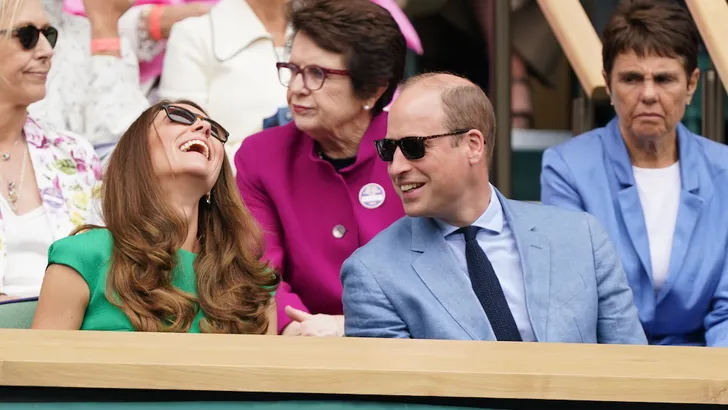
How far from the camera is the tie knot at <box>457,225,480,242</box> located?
2.46 metres

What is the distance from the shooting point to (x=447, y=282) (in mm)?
2357

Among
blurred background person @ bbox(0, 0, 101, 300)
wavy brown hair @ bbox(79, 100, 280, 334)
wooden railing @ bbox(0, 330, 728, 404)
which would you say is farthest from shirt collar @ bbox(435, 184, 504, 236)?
blurred background person @ bbox(0, 0, 101, 300)

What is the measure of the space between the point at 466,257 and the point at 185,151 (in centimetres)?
61

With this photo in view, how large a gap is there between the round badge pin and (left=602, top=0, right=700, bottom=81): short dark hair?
2.09ft

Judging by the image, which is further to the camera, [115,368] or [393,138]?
[393,138]

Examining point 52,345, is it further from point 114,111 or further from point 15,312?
point 114,111

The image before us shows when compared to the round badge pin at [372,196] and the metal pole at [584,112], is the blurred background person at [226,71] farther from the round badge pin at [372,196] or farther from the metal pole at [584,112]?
the metal pole at [584,112]

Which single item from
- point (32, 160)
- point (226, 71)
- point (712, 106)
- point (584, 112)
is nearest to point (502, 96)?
point (584, 112)

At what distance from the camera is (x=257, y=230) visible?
265 cm

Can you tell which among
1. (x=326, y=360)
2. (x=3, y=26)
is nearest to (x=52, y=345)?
(x=326, y=360)

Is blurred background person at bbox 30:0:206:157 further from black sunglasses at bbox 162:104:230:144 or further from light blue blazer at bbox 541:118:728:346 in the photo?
light blue blazer at bbox 541:118:728:346

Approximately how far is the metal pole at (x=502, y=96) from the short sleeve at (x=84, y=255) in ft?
4.29

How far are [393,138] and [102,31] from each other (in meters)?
1.29

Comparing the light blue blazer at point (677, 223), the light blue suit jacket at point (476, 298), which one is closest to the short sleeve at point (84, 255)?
the light blue suit jacket at point (476, 298)
